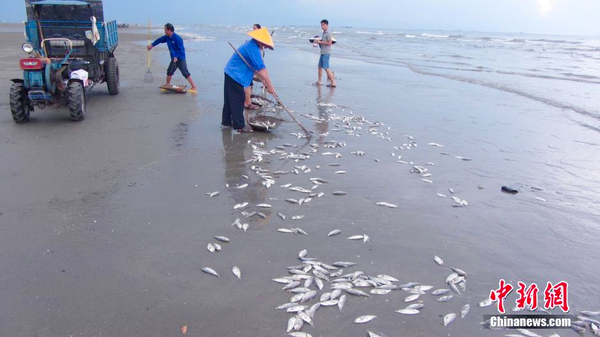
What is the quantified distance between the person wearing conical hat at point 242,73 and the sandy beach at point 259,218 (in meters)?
0.47

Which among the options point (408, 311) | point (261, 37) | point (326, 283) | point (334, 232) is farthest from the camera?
point (261, 37)

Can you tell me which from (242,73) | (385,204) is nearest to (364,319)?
(385,204)

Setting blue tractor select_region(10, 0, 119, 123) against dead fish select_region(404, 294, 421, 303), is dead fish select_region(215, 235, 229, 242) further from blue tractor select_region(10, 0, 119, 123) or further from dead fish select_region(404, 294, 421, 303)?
blue tractor select_region(10, 0, 119, 123)

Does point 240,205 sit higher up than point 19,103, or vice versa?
point 19,103

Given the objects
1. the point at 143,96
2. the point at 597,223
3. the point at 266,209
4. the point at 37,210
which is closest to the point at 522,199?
the point at 597,223

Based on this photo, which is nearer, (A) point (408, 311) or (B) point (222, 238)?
(A) point (408, 311)

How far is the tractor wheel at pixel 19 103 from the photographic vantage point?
27.5 ft

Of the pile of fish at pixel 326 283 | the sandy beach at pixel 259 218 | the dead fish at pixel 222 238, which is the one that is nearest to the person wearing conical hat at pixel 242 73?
the sandy beach at pixel 259 218

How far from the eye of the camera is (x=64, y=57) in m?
10.8

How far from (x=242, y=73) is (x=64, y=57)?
5586mm

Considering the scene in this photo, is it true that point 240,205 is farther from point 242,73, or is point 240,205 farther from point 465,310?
point 242,73

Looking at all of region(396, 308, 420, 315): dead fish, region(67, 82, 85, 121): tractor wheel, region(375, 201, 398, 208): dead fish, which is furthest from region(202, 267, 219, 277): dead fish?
region(67, 82, 85, 121): tractor wheel

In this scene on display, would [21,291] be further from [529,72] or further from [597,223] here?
[529,72]

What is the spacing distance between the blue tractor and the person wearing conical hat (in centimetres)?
335
